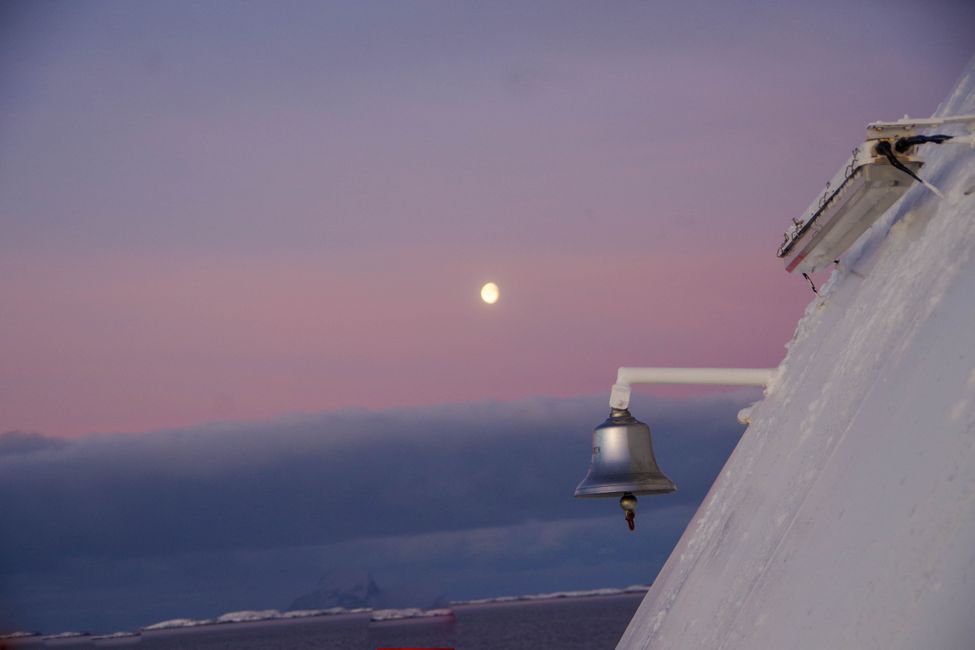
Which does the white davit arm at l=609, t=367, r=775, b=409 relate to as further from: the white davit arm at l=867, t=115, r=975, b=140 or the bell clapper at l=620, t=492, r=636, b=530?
the white davit arm at l=867, t=115, r=975, b=140

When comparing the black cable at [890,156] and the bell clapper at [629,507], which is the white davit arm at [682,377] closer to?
the bell clapper at [629,507]

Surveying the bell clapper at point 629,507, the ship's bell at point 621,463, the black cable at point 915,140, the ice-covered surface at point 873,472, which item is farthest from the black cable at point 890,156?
the bell clapper at point 629,507

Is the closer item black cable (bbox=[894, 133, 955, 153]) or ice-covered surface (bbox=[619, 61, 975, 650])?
ice-covered surface (bbox=[619, 61, 975, 650])

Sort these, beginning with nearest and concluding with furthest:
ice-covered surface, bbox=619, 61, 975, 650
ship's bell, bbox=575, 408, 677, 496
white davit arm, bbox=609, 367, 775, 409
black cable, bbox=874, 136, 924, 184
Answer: ice-covered surface, bbox=619, 61, 975, 650 → black cable, bbox=874, 136, 924, 184 → white davit arm, bbox=609, 367, 775, 409 → ship's bell, bbox=575, 408, 677, 496

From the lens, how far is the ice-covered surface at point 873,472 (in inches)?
85.3

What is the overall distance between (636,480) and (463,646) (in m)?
157

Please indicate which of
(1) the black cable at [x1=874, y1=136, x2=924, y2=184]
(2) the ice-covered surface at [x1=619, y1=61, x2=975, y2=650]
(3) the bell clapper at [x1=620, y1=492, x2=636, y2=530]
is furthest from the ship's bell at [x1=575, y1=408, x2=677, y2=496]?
(1) the black cable at [x1=874, y1=136, x2=924, y2=184]

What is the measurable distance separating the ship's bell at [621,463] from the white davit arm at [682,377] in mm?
113

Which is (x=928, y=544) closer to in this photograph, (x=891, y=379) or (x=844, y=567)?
(x=844, y=567)

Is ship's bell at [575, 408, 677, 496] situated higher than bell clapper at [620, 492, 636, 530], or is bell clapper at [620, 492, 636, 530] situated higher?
ship's bell at [575, 408, 677, 496]

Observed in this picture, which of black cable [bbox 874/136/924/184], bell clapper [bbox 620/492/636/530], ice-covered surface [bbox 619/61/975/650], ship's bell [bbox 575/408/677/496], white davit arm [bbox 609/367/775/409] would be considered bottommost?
ice-covered surface [bbox 619/61/975/650]

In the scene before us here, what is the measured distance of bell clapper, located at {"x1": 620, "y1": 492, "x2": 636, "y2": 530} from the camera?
20.3 feet

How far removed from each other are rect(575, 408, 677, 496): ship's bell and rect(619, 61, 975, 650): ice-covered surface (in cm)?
43

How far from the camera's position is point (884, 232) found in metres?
4.89
